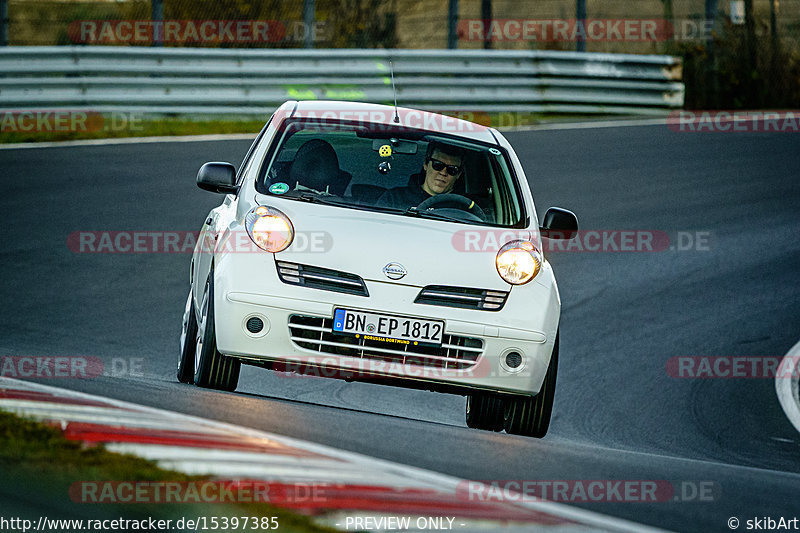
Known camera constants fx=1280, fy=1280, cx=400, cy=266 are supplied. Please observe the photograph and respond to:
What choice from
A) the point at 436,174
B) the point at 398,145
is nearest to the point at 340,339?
the point at 436,174

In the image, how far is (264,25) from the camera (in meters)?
21.3

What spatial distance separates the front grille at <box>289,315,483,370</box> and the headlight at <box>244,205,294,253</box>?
39cm

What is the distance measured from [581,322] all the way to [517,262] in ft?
13.2

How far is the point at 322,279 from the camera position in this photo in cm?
631

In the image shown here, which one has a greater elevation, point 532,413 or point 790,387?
point 532,413

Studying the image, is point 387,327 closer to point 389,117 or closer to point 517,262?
point 517,262

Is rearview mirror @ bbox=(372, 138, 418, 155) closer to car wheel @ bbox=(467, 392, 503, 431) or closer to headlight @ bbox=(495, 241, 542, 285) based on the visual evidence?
headlight @ bbox=(495, 241, 542, 285)

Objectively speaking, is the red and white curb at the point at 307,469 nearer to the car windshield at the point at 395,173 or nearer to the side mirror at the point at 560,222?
the car windshield at the point at 395,173

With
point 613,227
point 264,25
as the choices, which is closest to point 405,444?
point 613,227

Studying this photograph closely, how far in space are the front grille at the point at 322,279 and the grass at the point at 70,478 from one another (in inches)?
69.7

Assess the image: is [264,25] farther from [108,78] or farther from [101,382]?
[101,382]

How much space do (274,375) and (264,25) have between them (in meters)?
13.4

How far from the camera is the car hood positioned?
634 centimetres

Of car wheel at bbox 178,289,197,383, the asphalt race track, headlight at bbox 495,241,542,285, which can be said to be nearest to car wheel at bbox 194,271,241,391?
the asphalt race track
